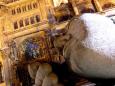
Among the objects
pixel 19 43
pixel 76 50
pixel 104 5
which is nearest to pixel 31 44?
pixel 19 43

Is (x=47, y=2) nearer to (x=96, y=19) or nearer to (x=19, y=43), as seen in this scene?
(x=19, y=43)

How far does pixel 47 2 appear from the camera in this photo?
6.51 feet

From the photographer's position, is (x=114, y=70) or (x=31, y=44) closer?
(x=114, y=70)

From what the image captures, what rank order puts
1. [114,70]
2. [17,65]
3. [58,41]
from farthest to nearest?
[17,65], [58,41], [114,70]

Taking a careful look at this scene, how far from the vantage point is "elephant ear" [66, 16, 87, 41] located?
465 mm

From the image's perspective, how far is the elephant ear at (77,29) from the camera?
465 mm

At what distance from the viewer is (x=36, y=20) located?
198 centimetres

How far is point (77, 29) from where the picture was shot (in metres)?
0.48

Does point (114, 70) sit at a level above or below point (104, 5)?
below

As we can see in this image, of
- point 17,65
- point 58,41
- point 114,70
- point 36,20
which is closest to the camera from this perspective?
point 114,70

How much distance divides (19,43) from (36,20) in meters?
0.24

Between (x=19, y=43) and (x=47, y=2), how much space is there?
1.35 ft

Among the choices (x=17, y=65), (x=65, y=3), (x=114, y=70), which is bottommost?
(x=17, y=65)

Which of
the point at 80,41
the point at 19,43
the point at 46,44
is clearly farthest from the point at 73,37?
the point at 19,43
